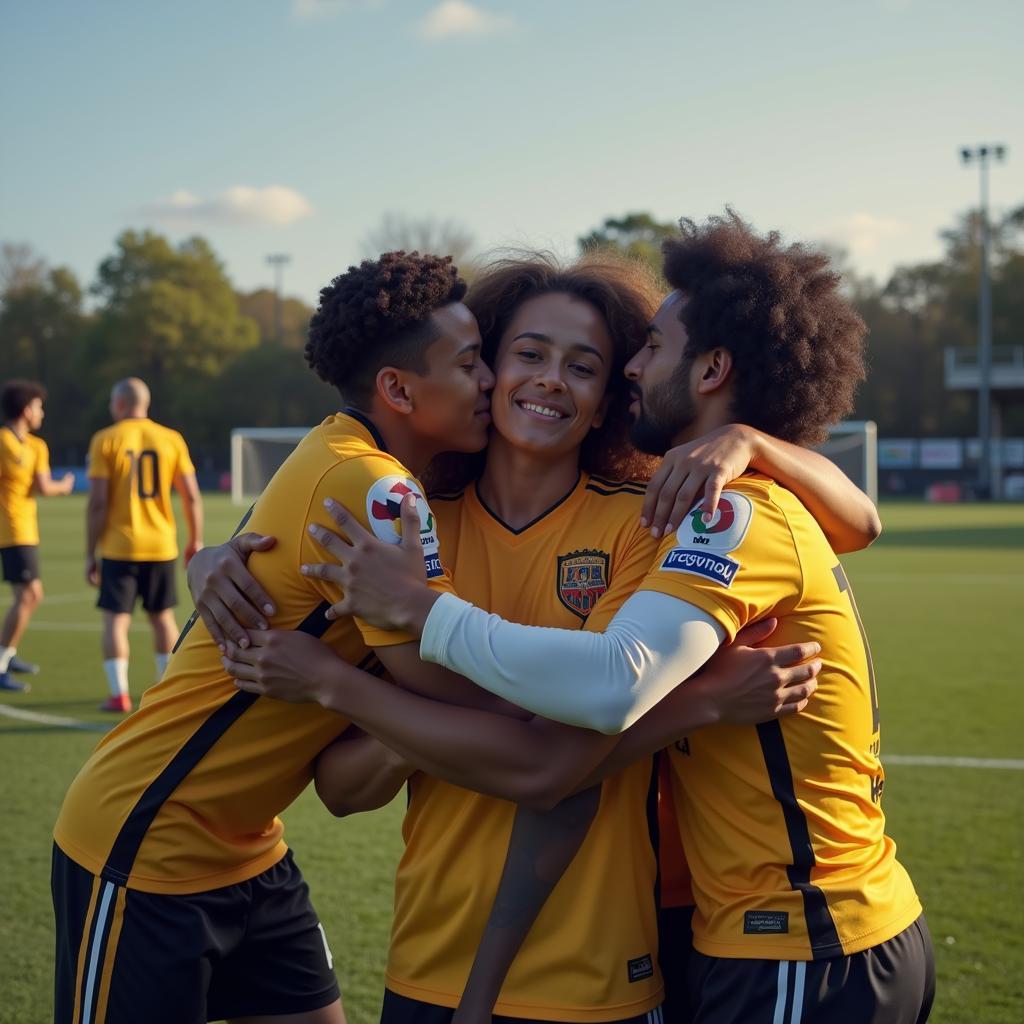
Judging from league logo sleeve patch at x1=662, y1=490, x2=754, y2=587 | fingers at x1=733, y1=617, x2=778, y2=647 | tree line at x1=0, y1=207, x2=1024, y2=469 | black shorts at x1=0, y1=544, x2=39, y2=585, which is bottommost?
black shorts at x1=0, y1=544, x2=39, y2=585

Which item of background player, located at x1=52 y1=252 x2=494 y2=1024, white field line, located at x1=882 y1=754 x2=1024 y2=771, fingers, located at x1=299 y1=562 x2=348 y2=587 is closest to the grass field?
white field line, located at x1=882 y1=754 x2=1024 y2=771

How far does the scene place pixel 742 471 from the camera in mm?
2551

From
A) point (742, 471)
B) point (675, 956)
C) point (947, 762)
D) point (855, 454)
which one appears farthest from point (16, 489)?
point (855, 454)

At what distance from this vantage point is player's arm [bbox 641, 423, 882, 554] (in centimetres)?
244

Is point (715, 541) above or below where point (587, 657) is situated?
above

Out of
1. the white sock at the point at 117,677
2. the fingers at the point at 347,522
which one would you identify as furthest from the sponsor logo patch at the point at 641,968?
the white sock at the point at 117,677

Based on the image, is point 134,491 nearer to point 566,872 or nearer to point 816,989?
point 566,872

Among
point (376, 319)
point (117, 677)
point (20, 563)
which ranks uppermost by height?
point (376, 319)

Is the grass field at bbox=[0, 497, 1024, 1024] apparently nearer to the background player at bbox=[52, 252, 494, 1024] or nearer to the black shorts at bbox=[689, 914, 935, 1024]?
the background player at bbox=[52, 252, 494, 1024]

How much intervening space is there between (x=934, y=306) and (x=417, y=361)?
7220 cm

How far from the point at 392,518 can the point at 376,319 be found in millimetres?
601

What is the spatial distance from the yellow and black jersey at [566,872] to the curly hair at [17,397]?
29.1ft

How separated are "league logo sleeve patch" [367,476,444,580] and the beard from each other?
2.12 feet

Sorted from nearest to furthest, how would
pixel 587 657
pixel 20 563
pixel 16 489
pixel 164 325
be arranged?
pixel 587 657, pixel 20 563, pixel 16 489, pixel 164 325
